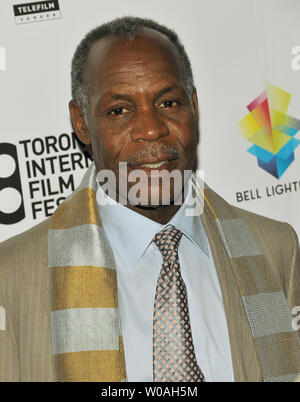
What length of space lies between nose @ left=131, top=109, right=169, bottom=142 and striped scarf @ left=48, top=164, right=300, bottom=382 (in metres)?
0.30

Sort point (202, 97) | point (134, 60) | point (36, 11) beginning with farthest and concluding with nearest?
point (202, 97)
point (36, 11)
point (134, 60)

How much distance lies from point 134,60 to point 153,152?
28 centimetres

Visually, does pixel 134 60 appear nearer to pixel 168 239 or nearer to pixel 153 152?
pixel 153 152

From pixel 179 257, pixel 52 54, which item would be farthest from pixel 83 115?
pixel 179 257

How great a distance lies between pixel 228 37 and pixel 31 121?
88 centimetres

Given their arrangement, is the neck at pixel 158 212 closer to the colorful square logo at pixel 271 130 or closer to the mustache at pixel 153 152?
the mustache at pixel 153 152

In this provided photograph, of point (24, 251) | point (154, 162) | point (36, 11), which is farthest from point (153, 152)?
point (36, 11)

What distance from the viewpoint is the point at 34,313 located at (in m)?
1.56

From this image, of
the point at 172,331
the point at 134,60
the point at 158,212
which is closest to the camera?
the point at 172,331

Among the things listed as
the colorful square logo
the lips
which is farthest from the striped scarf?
the colorful square logo

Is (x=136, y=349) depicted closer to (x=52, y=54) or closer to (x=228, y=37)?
(x=52, y=54)

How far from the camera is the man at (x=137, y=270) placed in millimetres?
1520

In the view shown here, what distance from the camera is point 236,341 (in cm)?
160

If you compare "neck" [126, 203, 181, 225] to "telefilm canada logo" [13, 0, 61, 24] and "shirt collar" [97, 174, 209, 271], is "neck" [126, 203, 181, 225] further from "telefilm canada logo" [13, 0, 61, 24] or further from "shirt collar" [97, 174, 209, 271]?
"telefilm canada logo" [13, 0, 61, 24]
